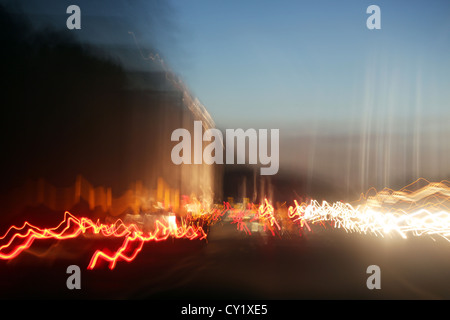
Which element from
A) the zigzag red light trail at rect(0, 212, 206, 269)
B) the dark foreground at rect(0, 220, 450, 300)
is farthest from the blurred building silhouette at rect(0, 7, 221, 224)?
the dark foreground at rect(0, 220, 450, 300)

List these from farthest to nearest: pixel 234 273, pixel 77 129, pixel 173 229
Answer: pixel 77 129
pixel 173 229
pixel 234 273

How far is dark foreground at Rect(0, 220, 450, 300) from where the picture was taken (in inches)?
261

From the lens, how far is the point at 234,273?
840 cm

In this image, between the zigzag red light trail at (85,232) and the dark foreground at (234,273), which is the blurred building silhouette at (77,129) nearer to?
the zigzag red light trail at (85,232)

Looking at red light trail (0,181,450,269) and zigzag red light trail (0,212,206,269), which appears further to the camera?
red light trail (0,181,450,269)

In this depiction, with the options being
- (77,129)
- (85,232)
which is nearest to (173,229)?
(85,232)

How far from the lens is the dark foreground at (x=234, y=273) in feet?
21.7

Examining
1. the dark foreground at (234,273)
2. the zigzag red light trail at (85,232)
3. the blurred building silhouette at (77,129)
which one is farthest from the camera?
the blurred building silhouette at (77,129)

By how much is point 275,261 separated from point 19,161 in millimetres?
10769

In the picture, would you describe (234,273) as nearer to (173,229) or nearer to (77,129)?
(173,229)

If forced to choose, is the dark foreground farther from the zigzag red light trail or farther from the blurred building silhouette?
the blurred building silhouette

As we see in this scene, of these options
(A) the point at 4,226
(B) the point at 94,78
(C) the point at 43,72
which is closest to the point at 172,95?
(B) the point at 94,78

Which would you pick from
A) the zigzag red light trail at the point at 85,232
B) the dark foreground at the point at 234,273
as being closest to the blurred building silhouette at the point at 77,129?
the zigzag red light trail at the point at 85,232

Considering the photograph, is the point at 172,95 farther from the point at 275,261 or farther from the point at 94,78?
the point at 275,261
